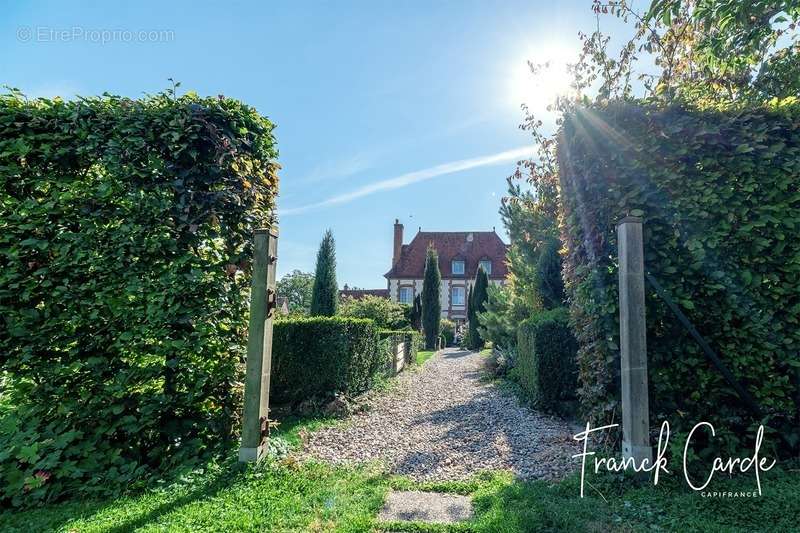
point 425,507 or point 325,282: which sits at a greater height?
point 325,282

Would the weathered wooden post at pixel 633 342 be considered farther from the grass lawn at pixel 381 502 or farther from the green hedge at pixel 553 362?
the green hedge at pixel 553 362

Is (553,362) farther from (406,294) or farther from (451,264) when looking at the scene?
(451,264)

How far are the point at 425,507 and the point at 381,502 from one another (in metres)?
0.32

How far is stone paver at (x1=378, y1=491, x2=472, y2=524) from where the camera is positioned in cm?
256

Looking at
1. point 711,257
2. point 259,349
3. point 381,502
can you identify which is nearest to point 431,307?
point 259,349

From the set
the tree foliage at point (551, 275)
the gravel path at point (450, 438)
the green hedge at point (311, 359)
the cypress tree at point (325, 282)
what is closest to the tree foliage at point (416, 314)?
the cypress tree at point (325, 282)

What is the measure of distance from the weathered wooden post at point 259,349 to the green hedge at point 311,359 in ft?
6.53

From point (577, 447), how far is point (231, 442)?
335cm

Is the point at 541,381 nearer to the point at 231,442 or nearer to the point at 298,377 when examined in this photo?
the point at 298,377

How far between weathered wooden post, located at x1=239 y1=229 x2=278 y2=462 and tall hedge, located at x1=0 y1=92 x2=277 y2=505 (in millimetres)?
389

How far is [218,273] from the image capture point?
3.65 meters

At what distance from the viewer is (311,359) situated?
5.64 m

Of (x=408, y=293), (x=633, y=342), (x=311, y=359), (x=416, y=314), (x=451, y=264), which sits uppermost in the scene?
(x=451, y=264)

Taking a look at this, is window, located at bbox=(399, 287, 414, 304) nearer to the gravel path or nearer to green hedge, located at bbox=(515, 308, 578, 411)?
the gravel path
